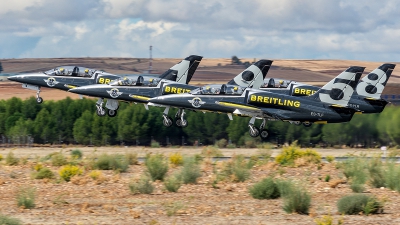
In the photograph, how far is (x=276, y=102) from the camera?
148ft

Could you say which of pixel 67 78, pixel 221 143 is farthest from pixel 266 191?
pixel 221 143

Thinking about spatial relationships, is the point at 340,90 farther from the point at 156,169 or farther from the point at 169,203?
the point at 169,203

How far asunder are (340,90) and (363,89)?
889cm

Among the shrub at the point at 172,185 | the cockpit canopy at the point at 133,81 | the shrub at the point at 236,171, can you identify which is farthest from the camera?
the cockpit canopy at the point at 133,81

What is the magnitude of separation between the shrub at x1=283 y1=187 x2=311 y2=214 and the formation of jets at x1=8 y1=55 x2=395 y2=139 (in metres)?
21.8

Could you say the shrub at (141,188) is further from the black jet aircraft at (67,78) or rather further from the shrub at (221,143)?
the shrub at (221,143)

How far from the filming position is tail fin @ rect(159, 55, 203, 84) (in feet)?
172

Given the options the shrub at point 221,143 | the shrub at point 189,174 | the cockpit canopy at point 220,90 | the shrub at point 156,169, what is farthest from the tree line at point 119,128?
the shrub at point 189,174

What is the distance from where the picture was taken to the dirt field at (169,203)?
21.9 m

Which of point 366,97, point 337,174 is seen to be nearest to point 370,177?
point 337,174

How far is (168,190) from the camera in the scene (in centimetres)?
2853

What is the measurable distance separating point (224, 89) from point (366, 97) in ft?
40.4

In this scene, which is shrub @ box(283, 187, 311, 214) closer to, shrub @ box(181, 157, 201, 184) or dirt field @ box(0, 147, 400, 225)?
dirt field @ box(0, 147, 400, 225)

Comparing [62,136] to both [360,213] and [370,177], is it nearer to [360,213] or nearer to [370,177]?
[370,177]
